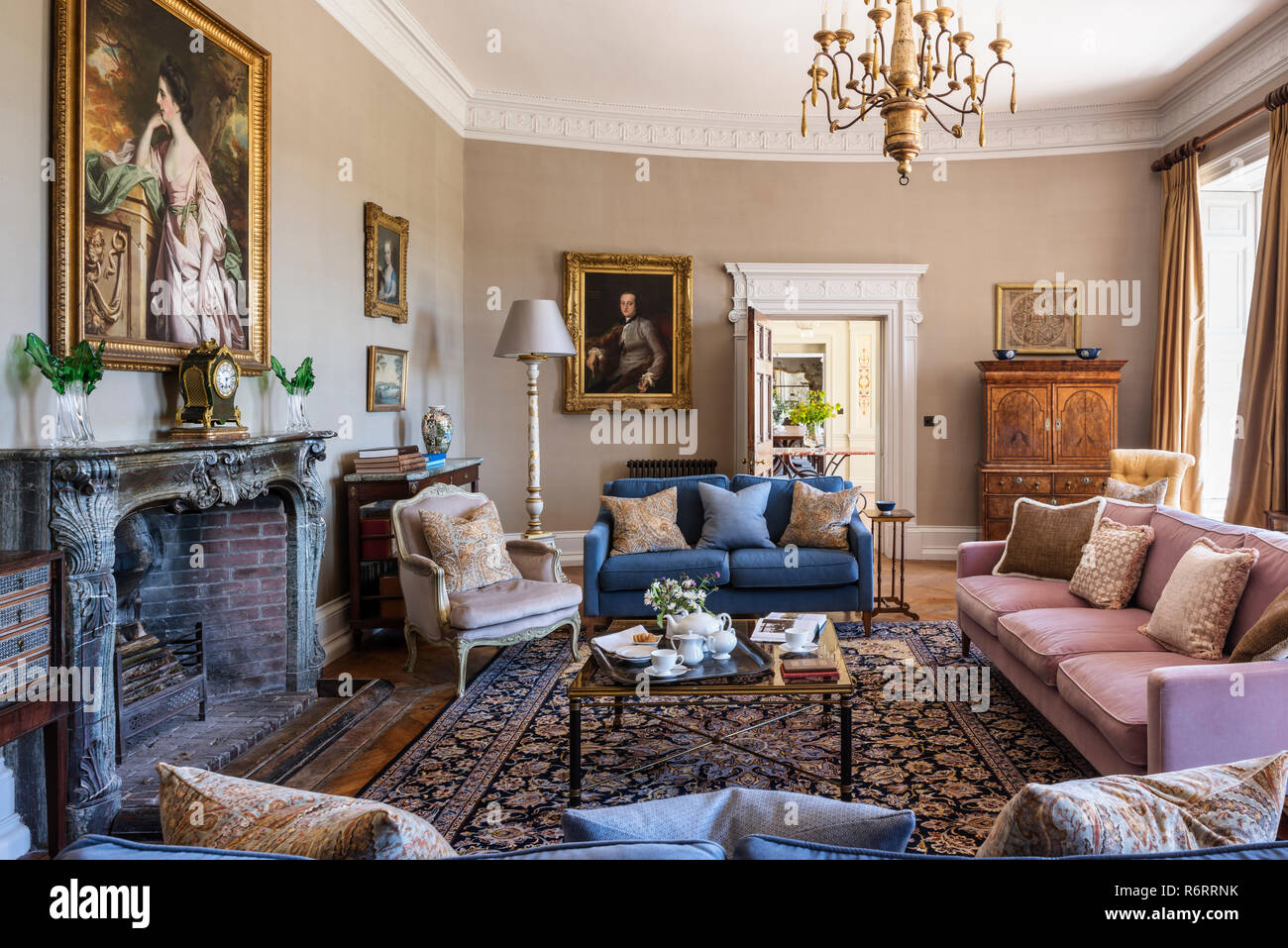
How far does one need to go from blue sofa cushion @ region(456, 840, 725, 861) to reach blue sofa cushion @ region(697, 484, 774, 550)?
4227 millimetres

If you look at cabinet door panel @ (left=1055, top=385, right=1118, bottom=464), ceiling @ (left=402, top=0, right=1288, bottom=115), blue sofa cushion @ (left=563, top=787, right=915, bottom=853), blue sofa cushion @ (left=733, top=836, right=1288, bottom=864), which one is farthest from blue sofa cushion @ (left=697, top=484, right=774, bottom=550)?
blue sofa cushion @ (left=733, top=836, right=1288, bottom=864)

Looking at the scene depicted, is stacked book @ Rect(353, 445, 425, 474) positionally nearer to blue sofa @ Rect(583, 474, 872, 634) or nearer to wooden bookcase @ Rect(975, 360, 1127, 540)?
blue sofa @ Rect(583, 474, 872, 634)

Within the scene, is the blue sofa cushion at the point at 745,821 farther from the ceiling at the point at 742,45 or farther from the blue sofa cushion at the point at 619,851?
the ceiling at the point at 742,45

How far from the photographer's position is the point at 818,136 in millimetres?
7512

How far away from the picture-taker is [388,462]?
506 centimetres

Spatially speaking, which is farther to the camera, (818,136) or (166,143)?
(818,136)

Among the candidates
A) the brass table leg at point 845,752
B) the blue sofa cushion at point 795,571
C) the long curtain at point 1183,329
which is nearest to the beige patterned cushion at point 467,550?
the blue sofa cushion at point 795,571

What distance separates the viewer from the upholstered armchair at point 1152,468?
5875 mm

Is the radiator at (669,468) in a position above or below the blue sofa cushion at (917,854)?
above

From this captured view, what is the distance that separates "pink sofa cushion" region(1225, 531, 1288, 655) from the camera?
291 cm

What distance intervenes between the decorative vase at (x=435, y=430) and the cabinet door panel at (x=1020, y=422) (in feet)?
14.4
